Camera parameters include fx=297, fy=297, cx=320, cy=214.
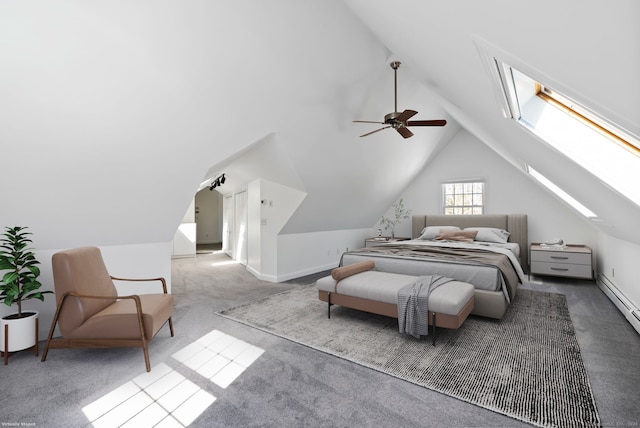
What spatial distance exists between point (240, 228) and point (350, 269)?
4492 mm

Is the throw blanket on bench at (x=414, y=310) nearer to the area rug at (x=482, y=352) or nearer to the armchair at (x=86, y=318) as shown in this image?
the area rug at (x=482, y=352)

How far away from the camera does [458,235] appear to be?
5812 millimetres

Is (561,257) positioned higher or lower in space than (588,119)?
lower

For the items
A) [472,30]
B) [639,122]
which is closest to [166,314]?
[472,30]

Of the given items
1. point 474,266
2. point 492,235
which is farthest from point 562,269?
point 474,266

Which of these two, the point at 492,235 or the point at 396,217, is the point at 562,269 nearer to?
the point at 492,235

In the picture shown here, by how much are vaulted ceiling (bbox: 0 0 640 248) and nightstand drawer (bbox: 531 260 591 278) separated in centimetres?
226

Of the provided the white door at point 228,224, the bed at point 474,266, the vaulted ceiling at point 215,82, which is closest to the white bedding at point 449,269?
the bed at point 474,266

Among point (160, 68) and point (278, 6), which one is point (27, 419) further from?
point (278, 6)

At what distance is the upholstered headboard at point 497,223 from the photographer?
5.94 meters

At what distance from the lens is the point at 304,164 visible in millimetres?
4527

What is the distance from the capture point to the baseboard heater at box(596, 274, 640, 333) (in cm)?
291

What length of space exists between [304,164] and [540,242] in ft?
16.5

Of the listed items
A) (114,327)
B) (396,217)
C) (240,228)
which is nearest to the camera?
(114,327)
